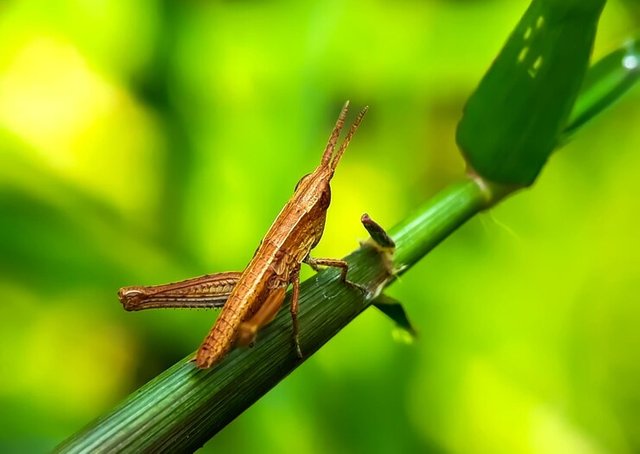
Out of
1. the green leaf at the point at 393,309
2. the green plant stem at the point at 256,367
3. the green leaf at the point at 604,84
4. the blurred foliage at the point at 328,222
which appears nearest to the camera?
the green plant stem at the point at 256,367

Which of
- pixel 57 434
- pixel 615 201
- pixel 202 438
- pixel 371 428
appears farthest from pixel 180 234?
pixel 615 201

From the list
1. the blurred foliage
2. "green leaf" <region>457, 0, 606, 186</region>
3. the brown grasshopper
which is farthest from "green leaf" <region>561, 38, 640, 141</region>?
the blurred foliage

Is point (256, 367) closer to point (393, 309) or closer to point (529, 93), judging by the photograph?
point (393, 309)

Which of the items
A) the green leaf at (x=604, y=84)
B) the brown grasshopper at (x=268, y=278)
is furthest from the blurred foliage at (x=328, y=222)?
the brown grasshopper at (x=268, y=278)

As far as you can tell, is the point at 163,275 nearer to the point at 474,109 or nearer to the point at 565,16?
the point at 474,109

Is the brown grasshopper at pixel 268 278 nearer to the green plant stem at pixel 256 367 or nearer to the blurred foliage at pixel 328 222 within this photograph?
the green plant stem at pixel 256 367

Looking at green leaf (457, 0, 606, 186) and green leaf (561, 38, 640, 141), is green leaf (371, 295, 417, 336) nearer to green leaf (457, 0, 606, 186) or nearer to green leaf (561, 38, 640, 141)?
green leaf (457, 0, 606, 186)
